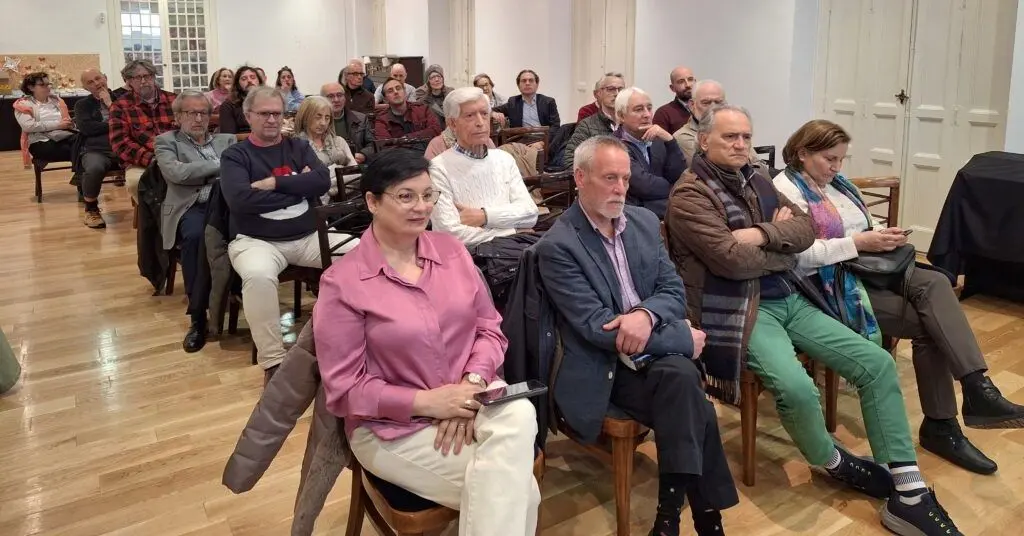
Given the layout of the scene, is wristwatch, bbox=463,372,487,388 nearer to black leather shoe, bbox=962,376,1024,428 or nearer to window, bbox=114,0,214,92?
black leather shoe, bbox=962,376,1024,428

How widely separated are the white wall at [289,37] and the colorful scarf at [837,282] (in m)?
12.1

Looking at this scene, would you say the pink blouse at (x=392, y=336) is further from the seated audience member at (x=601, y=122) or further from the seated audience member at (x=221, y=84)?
the seated audience member at (x=221, y=84)

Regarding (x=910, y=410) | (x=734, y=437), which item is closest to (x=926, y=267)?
(x=910, y=410)

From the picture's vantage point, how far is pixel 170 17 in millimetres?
12633

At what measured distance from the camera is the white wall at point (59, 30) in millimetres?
11586

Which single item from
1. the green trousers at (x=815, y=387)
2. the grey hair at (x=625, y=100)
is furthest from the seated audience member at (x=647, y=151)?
the green trousers at (x=815, y=387)

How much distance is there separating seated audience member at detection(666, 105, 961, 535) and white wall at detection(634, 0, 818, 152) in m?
3.85

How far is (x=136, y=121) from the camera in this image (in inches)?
210

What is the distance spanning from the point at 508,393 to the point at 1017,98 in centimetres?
433

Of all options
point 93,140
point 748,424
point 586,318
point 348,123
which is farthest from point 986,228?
point 93,140

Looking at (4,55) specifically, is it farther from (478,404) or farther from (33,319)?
(478,404)

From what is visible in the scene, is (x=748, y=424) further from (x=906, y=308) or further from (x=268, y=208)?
(x=268, y=208)

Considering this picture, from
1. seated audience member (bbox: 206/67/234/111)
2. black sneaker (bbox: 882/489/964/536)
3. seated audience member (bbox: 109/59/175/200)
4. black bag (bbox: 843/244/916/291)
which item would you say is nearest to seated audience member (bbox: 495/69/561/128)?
seated audience member (bbox: 206/67/234/111)

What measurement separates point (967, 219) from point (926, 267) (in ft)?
6.35
